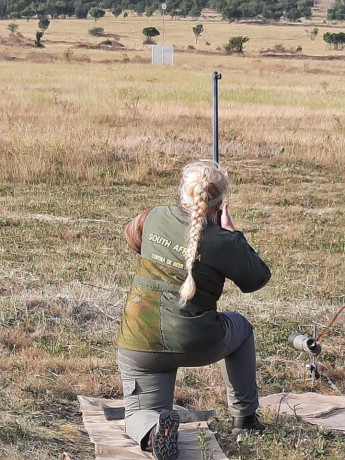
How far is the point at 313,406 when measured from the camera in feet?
14.8

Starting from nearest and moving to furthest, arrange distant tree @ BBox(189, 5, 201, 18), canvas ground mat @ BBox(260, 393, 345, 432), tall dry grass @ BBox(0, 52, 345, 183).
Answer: canvas ground mat @ BBox(260, 393, 345, 432), tall dry grass @ BBox(0, 52, 345, 183), distant tree @ BBox(189, 5, 201, 18)

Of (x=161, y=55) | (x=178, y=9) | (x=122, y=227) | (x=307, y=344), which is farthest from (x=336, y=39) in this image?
(x=307, y=344)

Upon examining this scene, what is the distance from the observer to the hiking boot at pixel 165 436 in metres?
3.51

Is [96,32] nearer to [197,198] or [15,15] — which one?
[15,15]

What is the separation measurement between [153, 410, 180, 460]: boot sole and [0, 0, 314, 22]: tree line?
94.7 m

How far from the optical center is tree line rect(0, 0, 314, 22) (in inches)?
3888

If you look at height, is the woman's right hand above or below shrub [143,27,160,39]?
above

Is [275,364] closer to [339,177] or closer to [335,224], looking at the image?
[335,224]

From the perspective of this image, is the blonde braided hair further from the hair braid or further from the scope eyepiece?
the scope eyepiece

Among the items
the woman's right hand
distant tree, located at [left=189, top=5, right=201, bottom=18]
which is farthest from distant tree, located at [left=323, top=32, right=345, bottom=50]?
the woman's right hand

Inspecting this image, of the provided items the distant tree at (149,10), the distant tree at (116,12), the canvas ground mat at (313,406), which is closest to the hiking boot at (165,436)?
the canvas ground mat at (313,406)

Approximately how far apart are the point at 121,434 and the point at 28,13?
94.6 m

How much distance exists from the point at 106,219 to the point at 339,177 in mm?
4084

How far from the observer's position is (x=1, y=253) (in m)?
7.79
